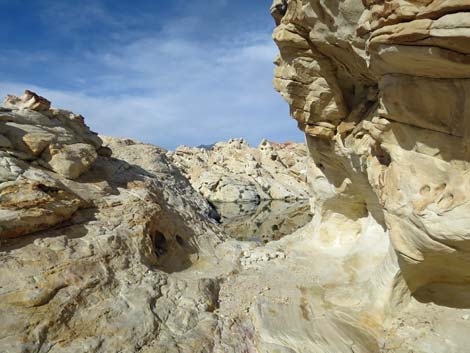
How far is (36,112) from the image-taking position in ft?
42.2

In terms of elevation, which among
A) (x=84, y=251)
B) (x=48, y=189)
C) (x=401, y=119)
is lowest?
(x=84, y=251)

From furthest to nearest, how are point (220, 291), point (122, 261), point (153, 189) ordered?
point (153, 189) < point (220, 291) < point (122, 261)

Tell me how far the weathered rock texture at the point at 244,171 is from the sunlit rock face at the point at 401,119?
4714 cm

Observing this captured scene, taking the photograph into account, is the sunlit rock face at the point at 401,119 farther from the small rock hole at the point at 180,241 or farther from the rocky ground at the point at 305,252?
the small rock hole at the point at 180,241

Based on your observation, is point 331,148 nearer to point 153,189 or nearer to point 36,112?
point 153,189

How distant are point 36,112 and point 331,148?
37.9ft

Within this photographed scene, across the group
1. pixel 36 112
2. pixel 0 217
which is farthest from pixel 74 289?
pixel 36 112

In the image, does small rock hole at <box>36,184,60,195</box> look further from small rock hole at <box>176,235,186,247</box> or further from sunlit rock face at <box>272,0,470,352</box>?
sunlit rock face at <box>272,0,470,352</box>

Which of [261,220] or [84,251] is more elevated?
[261,220]

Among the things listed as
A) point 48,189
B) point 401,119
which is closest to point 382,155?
point 401,119

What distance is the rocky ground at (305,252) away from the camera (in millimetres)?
6668

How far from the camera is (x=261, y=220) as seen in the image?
43000 millimetres

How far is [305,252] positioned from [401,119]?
333 inches

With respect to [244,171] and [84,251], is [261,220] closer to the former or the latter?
[244,171]
